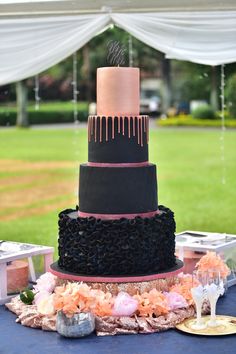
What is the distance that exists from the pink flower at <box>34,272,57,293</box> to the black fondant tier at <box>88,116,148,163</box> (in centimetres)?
101

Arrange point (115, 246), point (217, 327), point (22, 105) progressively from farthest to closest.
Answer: point (22, 105)
point (115, 246)
point (217, 327)

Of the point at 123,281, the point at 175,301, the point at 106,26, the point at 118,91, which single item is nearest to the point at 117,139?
the point at 118,91

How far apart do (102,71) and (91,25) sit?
4.01 feet

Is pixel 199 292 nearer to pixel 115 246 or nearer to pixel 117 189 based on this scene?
pixel 115 246

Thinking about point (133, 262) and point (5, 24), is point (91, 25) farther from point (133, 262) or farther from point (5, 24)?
point (133, 262)

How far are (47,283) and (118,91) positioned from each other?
163 centimetres

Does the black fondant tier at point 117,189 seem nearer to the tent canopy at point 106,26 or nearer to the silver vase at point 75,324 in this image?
the silver vase at point 75,324

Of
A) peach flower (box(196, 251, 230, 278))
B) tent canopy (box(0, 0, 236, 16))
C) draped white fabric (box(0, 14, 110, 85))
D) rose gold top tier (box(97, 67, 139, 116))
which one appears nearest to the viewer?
peach flower (box(196, 251, 230, 278))

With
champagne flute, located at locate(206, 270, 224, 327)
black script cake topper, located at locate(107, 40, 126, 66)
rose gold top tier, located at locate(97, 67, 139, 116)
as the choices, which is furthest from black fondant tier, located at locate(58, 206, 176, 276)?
black script cake topper, located at locate(107, 40, 126, 66)

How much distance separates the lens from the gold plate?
5.49 meters

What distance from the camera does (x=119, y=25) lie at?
23.8 ft

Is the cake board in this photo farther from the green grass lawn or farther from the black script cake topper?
the green grass lawn

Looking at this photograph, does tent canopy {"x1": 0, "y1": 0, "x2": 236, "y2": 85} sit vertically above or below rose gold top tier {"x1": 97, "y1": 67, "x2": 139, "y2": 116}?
above

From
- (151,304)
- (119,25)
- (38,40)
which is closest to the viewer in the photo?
(151,304)
